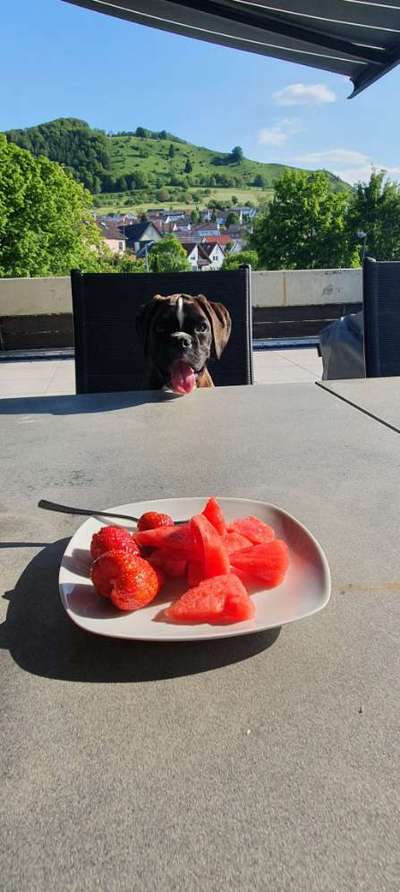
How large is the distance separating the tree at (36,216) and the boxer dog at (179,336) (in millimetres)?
19603

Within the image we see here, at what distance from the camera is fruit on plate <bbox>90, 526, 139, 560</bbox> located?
0.67 meters

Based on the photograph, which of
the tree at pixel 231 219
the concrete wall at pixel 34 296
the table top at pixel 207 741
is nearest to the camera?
the table top at pixel 207 741

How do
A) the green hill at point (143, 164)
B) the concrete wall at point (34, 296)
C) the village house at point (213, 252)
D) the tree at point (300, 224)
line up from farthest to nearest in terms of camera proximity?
1. the green hill at point (143, 164)
2. the village house at point (213, 252)
3. the tree at point (300, 224)
4. the concrete wall at point (34, 296)

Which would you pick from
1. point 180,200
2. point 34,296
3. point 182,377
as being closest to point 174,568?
point 182,377

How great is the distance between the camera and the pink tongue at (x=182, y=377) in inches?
82.8

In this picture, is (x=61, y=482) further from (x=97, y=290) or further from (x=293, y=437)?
(x=97, y=290)

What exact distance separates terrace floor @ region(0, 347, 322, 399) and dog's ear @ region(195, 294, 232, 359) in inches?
157

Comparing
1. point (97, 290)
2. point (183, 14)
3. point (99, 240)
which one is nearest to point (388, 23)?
point (183, 14)

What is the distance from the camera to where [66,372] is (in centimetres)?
831

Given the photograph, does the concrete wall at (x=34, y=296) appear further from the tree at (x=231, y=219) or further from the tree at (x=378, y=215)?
the tree at (x=231, y=219)

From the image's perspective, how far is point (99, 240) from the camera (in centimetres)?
2906

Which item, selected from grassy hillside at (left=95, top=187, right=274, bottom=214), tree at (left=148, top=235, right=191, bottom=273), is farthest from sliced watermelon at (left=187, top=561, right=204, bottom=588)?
grassy hillside at (left=95, top=187, right=274, bottom=214)

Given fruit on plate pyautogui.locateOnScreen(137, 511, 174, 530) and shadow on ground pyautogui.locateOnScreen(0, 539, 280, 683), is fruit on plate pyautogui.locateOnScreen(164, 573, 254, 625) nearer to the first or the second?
shadow on ground pyautogui.locateOnScreen(0, 539, 280, 683)

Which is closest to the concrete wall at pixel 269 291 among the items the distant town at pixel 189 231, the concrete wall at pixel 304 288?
the concrete wall at pixel 304 288
